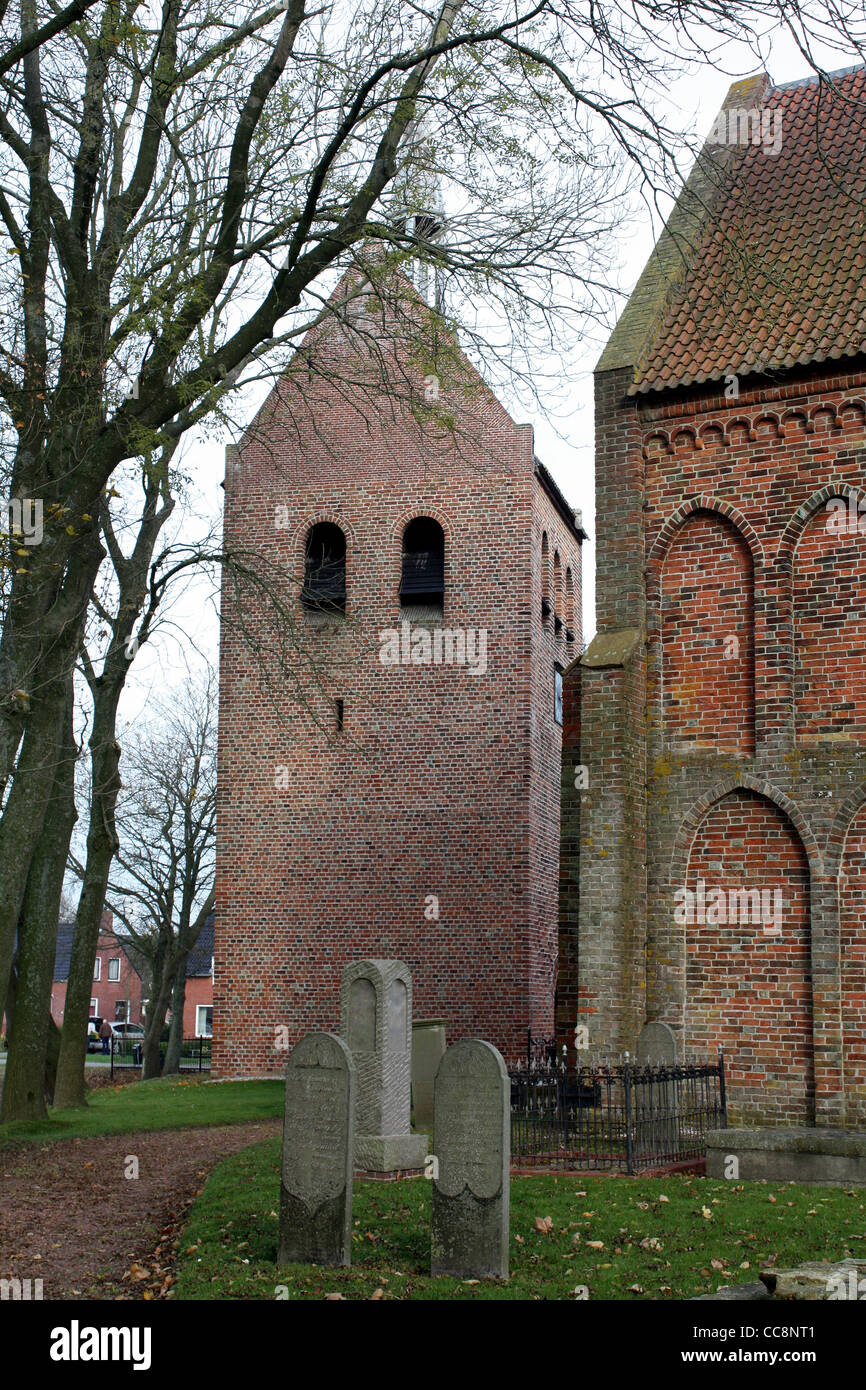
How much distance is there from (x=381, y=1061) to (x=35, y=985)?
16.3 ft

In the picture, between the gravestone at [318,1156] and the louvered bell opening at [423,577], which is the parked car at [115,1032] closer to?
the louvered bell opening at [423,577]

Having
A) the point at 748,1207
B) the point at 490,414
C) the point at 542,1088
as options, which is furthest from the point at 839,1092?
the point at 490,414

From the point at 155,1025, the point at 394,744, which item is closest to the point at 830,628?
the point at 394,744

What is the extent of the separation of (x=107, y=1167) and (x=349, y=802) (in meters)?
10.5

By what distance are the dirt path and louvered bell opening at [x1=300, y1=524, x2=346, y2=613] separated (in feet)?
33.9

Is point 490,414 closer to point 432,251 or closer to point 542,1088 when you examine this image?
point 432,251

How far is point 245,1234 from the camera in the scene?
8664mm

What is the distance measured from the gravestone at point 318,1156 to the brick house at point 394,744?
13.1 m

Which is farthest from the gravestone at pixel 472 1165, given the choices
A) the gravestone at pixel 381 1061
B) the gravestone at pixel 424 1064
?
the gravestone at pixel 424 1064

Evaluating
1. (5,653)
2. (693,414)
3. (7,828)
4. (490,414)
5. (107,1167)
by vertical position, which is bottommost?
(107,1167)

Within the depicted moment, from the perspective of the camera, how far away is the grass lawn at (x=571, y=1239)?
7.15 meters

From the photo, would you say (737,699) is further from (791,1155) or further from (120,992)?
(120,992)

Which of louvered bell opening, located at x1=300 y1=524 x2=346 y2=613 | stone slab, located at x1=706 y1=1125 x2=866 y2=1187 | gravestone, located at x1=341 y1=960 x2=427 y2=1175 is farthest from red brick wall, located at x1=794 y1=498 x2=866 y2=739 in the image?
louvered bell opening, located at x1=300 y1=524 x2=346 y2=613

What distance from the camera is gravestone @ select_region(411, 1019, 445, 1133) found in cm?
1566
